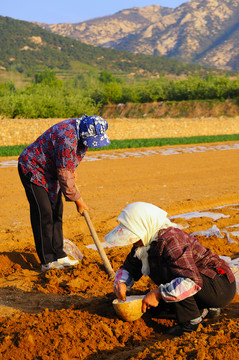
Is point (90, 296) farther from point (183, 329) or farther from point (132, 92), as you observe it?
point (132, 92)

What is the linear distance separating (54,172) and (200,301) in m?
1.95

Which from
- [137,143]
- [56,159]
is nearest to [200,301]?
[56,159]

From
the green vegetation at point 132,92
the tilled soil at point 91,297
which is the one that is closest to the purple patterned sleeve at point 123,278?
the tilled soil at point 91,297

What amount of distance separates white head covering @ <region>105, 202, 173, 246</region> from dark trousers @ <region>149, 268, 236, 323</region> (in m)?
0.27

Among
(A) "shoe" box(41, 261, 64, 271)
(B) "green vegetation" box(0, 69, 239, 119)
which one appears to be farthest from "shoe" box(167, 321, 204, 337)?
(B) "green vegetation" box(0, 69, 239, 119)

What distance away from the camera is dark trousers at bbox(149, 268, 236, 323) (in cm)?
279

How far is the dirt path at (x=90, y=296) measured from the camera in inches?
101

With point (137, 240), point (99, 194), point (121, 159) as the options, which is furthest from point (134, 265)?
point (121, 159)

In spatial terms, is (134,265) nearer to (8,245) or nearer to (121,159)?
(8,245)

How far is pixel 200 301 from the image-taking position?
292 cm

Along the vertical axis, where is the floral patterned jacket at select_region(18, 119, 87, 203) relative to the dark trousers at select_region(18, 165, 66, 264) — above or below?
above

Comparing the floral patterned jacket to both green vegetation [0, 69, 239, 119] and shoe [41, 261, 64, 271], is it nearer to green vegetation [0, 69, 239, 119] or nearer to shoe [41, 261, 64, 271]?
shoe [41, 261, 64, 271]

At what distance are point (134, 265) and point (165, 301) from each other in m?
0.37

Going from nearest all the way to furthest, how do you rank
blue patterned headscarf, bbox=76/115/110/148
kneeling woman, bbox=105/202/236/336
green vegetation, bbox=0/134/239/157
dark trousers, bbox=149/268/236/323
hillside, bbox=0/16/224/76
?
kneeling woman, bbox=105/202/236/336 < dark trousers, bbox=149/268/236/323 < blue patterned headscarf, bbox=76/115/110/148 < green vegetation, bbox=0/134/239/157 < hillside, bbox=0/16/224/76
